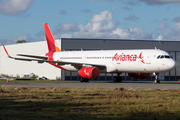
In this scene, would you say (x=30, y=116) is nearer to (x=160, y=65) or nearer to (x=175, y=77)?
(x=160, y=65)

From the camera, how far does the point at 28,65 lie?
53312mm

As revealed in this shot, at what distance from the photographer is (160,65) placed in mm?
28766

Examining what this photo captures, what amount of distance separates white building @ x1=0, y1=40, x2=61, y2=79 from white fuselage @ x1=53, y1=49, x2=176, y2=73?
44.5 ft

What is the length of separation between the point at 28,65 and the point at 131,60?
90.9 feet

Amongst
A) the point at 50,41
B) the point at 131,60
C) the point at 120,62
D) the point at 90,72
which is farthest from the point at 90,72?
the point at 50,41

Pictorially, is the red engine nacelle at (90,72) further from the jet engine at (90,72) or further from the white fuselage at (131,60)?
the white fuselage at (131,60)

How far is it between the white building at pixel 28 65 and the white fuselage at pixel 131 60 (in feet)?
44.5

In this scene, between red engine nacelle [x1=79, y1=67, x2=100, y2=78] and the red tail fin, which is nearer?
red engine nacelle [x1=79, y1=67, x2=100, y2=78]

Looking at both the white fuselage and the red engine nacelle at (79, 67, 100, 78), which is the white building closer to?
the white fuselage

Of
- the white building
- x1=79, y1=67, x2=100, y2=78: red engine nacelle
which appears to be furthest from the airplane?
the white building

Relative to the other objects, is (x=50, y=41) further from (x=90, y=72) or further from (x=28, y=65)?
(x=28, y=65)

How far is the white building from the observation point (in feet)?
162

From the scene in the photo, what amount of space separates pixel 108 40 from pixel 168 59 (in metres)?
21.0

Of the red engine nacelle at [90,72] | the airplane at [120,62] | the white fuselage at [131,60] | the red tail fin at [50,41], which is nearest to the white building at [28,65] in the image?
the red tail fin at [50,41]
